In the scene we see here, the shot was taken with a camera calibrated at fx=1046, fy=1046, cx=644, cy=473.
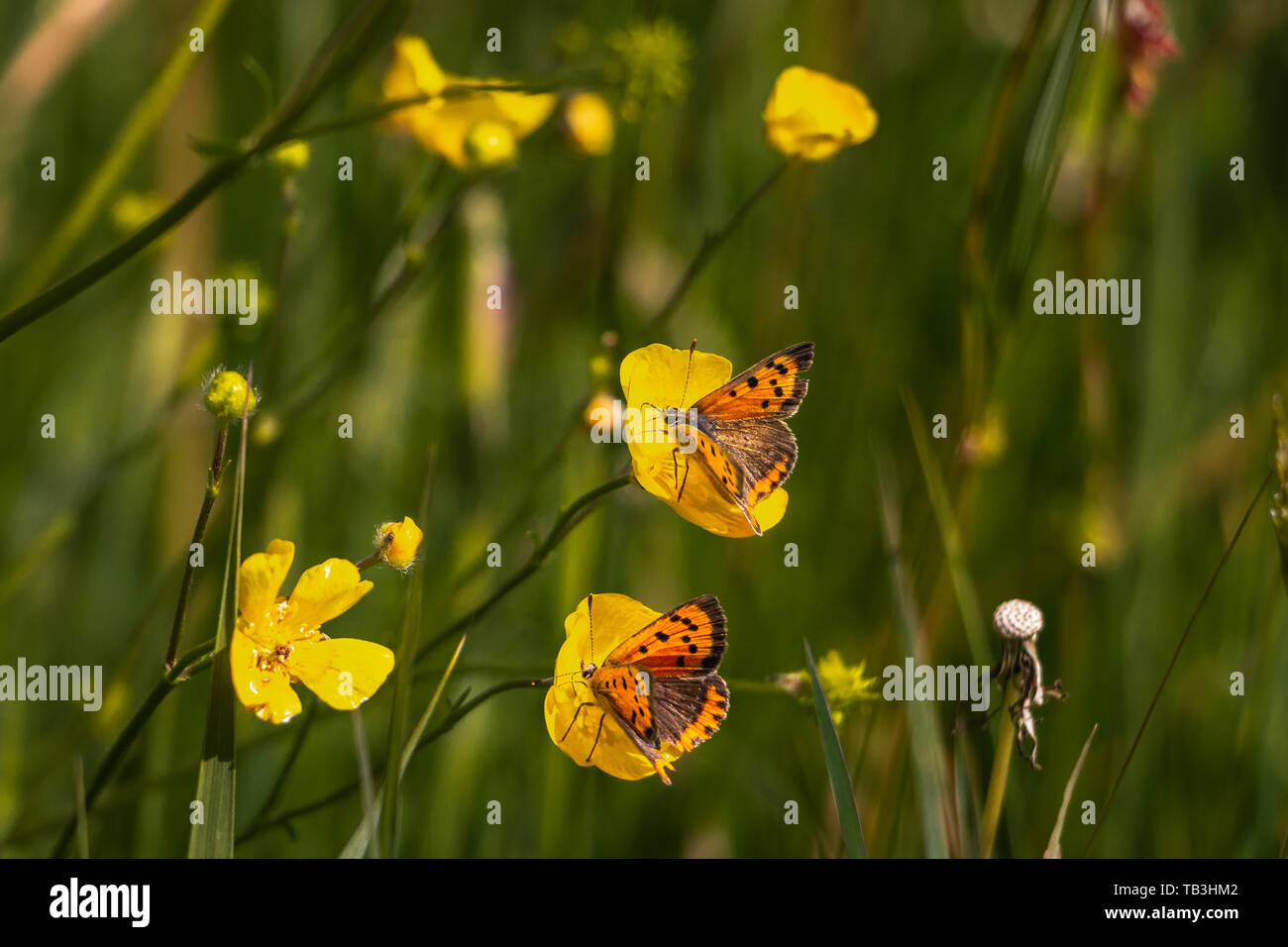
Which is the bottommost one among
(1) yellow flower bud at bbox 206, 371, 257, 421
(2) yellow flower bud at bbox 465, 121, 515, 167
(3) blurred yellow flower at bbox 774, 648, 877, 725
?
(3) blurred yellow flower at bbox 774, 648, 877, 725

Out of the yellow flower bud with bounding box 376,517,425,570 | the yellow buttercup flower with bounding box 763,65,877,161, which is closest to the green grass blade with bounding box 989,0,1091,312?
the yellow buttercup flower with bounding box 763,65,877,161

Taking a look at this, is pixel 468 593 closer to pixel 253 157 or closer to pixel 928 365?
pixel 253 157

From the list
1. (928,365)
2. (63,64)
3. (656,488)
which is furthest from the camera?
(928,365)

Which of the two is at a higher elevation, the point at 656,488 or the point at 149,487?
the point at 149,487

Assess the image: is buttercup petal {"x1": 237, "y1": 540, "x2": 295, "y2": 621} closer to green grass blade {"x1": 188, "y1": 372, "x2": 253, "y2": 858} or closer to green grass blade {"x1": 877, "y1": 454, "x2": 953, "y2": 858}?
green grass blade {"x1": 188, "y1": 372, "x2": 253, "y2": 858}

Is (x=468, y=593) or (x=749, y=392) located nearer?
(x=749, y=392)

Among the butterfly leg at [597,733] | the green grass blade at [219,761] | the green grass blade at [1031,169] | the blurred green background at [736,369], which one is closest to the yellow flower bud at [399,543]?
the green grass blade at [219,761]

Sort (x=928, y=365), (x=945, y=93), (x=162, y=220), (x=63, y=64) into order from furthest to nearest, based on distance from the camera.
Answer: (x=945, y=93) < (x=928, y=365) < (x=63, y=64) < (x=162, y=220)
